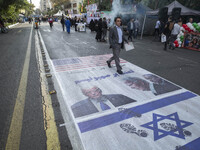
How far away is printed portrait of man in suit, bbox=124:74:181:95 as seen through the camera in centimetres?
410

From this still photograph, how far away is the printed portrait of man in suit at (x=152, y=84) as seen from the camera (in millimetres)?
4104

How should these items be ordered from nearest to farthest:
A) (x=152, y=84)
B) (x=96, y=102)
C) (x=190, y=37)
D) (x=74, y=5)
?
(x=96, y=102), (x=152, y=84), (x=190, y=37), (x=74, y=5)

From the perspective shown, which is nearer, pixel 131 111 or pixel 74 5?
pixel 131 111

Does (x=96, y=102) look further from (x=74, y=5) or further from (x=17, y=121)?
(x=74, y=5)

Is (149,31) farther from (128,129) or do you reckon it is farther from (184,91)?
(128,129)

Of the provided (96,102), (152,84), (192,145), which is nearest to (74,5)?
(152,84)

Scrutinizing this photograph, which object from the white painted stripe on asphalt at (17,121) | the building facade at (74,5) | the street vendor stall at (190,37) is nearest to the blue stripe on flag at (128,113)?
the white painted stripe on asphalt at (17,121)

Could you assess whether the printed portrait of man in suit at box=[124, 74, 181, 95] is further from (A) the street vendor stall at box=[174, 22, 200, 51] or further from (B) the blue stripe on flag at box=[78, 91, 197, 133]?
(A) the street vendor stall at box=[174, 22, 200, 51]

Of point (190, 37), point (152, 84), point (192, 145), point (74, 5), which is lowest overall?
point (192, 145)

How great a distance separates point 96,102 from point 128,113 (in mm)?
808

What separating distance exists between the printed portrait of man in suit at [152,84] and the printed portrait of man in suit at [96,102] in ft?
2.76

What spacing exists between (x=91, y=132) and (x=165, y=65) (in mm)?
5113

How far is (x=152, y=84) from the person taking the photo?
4.46m

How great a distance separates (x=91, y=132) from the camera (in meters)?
2.51
